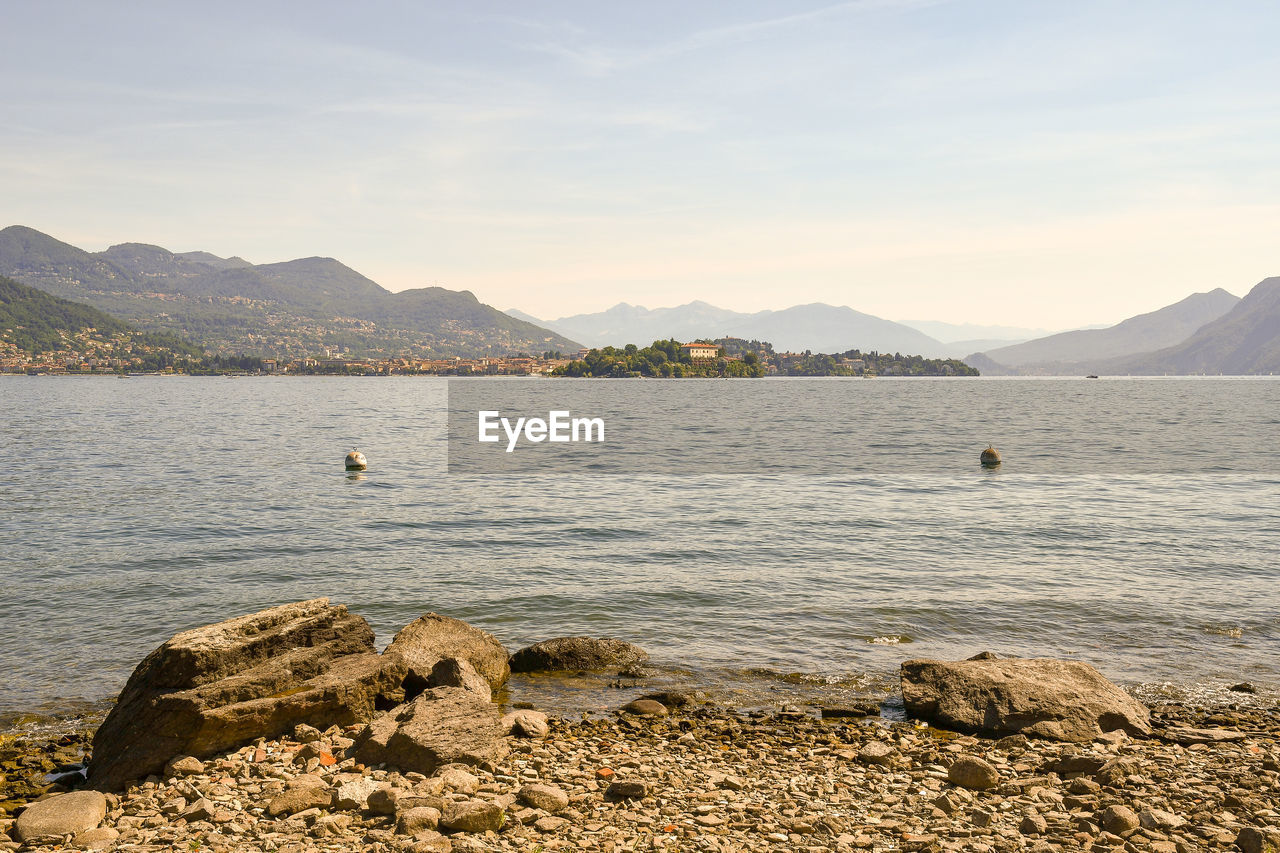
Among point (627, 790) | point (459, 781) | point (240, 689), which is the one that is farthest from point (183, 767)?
point (627, 790)

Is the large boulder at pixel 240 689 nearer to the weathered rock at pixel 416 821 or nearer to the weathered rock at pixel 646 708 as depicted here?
the weathered rock at pixel 416 821

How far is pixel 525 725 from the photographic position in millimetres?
12820

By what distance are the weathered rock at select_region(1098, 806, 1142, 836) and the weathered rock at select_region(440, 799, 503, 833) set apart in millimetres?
7162

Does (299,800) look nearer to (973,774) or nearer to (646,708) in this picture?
(646,708)

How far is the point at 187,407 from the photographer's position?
12719 cm

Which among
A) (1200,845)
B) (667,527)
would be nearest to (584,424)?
Answer: (667,527)

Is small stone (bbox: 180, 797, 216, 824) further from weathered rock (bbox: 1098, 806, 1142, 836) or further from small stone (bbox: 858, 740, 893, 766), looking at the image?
weathered rock (bbox: 1098, 806, 1142, 836)

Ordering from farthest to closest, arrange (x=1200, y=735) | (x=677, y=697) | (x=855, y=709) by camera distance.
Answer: (x=677, y=697) → (x=855, y=709) → (x=1200, y=735)

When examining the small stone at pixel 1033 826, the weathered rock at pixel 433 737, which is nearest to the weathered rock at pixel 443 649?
the weathered rock at pixel 433 737

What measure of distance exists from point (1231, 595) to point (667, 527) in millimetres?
18087

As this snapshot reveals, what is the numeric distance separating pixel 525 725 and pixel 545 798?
2.68m

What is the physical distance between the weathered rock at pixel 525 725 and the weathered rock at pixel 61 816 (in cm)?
527

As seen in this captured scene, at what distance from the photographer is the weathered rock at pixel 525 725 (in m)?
12.7

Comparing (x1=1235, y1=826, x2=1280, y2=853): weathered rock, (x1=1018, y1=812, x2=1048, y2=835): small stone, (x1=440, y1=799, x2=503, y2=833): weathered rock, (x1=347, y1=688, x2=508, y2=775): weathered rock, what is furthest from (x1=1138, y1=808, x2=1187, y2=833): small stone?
(x1=347, y1=688, x2=508, y2=775): weathered rock
